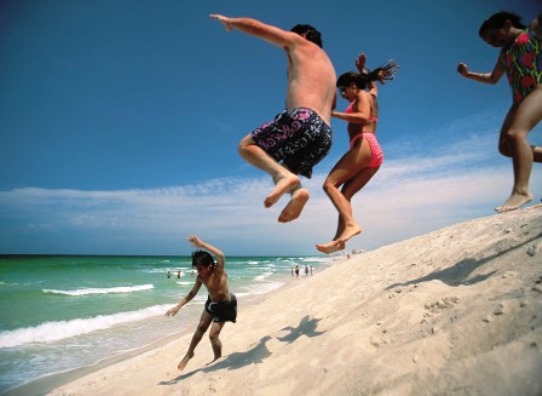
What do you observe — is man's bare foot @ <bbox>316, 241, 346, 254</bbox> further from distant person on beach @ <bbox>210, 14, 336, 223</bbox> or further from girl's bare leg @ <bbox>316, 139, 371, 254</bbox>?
distant person on beach @ <bbox>210, 14, 336, 223</bbox>

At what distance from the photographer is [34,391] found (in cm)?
673

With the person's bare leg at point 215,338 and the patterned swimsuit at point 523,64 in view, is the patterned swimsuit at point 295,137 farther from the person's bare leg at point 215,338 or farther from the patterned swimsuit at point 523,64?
the person's bare leg at point 215,338

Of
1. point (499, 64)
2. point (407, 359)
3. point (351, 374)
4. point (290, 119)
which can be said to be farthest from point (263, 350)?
point (499, 64)

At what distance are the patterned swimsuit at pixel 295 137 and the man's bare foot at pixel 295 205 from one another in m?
0.38

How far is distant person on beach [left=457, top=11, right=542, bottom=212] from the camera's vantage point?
353 cm

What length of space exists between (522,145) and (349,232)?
1983 millimetres

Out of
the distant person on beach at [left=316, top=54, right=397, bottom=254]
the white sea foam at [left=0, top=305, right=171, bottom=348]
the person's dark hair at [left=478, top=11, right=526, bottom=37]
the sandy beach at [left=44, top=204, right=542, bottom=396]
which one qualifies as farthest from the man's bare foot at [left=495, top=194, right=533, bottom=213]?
the white sea foam at [left=0, top=305, right=171, bottom=348]

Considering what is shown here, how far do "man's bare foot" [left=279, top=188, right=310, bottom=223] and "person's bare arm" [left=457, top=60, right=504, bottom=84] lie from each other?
3.11 meters

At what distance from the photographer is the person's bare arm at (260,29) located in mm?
2805

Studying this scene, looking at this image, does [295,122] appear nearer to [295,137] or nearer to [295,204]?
[295,137]

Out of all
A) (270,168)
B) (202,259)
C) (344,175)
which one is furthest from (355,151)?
(202,259)

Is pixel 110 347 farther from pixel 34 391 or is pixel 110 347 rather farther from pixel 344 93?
pixel 344 93

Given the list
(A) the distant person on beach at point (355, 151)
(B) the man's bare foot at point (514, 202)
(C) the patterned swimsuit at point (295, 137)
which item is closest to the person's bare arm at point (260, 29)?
(C) the patterned swimsuit at point (295, 137)

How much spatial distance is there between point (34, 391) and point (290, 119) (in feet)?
24.7
